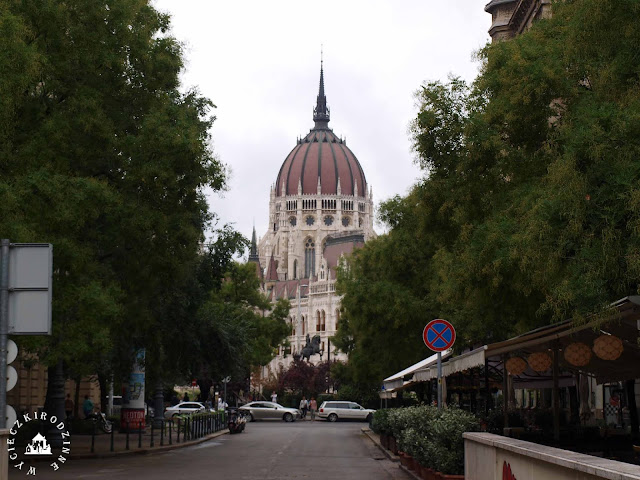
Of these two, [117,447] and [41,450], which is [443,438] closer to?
[41,450]

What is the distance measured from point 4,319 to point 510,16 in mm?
40639

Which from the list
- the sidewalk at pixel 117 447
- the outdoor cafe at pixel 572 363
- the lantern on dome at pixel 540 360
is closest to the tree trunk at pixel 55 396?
the sidewalk at pixel 117 447

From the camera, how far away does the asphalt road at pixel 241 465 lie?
20.7 meters

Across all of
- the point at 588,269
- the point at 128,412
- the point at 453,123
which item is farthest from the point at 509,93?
the point at 128,412

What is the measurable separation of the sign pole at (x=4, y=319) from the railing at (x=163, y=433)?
1648 cm

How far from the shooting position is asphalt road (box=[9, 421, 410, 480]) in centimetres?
2070

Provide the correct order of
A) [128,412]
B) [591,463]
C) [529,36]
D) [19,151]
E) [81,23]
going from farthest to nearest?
[128,412], [81,23], [19,151], [529,36], [591,463]

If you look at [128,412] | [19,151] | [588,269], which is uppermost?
[19,151]

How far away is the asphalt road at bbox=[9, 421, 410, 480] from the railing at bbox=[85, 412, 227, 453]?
3.77 ft


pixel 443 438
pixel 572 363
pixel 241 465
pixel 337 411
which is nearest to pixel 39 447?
pixel 241 465

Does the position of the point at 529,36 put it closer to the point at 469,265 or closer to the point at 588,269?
the point at 469,265

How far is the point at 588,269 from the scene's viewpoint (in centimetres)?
1391

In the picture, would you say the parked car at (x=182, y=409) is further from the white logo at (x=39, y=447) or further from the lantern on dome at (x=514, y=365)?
the lantern on dome at (x=514, y=365)

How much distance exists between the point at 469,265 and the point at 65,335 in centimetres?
918
